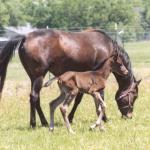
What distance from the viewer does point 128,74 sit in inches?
386

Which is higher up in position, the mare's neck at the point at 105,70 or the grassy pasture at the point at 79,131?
the mare's neck at the point at 105,70

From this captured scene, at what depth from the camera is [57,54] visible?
9.43 metres

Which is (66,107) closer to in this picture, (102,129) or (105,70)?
(102,129)

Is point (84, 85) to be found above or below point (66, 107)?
above

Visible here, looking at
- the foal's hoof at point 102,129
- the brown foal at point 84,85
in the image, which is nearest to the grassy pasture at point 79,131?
the foal's hoof at point 102,129

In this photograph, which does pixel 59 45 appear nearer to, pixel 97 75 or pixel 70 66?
pixel 70 66

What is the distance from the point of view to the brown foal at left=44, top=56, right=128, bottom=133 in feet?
28.0

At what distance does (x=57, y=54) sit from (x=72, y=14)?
7004cm

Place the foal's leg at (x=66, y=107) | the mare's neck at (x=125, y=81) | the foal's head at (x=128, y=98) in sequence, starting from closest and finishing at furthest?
the foal's leg at (x=66, y=107) → the mare's neck at (x=125, y=81) → the foal's head at (x=128, y=98)

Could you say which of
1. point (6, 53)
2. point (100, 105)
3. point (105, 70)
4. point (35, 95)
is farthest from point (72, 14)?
point (100, 105)

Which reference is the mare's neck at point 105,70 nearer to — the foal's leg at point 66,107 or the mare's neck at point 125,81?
the foal's leg at point 66,107

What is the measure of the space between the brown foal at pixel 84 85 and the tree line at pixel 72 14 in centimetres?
6693

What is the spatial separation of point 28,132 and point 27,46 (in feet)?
5.28

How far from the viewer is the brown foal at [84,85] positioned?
854 centimetres
